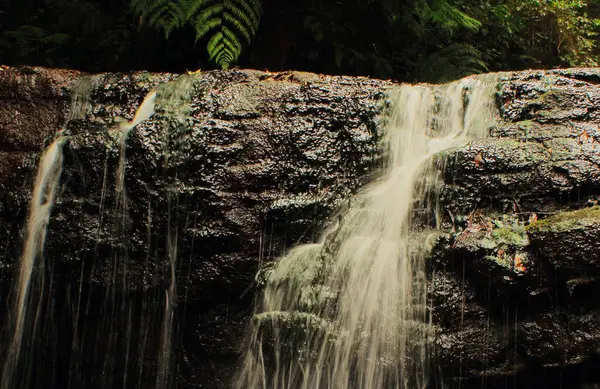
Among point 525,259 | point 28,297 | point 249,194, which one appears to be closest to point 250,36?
point 249,194

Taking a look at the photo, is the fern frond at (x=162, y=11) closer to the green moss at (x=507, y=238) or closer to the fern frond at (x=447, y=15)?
the fern frond at (x=447, y=15)

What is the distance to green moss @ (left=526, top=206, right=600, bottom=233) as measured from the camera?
277cm

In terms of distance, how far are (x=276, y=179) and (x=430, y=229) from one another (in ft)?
3.35

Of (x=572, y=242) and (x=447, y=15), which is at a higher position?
(x=447, y=15)

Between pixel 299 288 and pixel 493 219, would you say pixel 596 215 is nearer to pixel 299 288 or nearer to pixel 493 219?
pixel 493 219

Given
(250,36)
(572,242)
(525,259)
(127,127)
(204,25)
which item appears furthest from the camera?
(250,36)

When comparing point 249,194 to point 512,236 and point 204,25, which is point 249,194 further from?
point 204,25

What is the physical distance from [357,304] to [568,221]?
3.57ft

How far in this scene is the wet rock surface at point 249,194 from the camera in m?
2.98

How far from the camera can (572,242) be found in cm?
275

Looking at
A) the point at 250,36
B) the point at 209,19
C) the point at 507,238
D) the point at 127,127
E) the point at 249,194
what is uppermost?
the point at 250,36

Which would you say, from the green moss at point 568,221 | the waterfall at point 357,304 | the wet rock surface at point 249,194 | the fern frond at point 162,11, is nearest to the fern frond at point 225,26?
the fern frond at point 162,11

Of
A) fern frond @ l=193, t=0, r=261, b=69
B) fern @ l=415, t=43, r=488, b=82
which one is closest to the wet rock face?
fern frond @ l=193, t=0, r=261, b=69

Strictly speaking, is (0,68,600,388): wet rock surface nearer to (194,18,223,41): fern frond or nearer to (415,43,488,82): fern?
(194,18,223,41): fern frond
